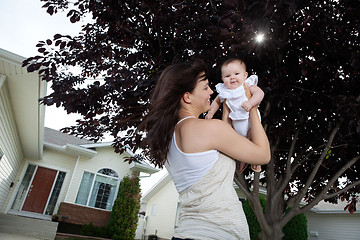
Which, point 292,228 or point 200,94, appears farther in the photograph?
point 292,228

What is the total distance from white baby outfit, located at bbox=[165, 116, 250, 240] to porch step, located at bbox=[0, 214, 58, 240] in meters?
11.6

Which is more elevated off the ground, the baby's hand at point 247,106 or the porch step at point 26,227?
the baby's hand at point 247,106

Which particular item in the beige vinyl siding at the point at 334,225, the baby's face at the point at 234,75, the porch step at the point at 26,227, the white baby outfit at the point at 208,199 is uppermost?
the beige vinyl siding at the point at 334,225

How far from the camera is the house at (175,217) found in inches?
496

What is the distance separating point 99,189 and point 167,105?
14.7 m

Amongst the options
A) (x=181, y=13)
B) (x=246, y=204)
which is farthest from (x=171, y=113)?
(x=246, y=204)

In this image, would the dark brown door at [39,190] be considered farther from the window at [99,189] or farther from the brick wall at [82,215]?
the window at [99,189]

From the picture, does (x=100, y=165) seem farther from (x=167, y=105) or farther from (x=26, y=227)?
(x=167, y=105)

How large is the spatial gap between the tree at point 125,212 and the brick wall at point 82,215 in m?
0.72

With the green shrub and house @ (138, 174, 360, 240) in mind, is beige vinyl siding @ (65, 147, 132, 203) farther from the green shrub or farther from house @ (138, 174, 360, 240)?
the green shrub

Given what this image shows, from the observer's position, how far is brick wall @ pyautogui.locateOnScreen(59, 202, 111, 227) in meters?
13.0

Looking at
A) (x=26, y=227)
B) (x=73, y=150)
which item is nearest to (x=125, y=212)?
(x=73, y=150)

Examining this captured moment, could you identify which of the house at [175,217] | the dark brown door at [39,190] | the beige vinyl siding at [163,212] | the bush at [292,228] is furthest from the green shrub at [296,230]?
the dark brown door at [39,190]

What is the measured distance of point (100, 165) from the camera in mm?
15281
